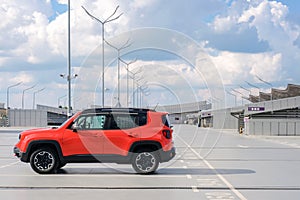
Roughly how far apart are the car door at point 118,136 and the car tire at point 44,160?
153 cm

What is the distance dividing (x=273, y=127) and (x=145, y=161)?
46726 mm

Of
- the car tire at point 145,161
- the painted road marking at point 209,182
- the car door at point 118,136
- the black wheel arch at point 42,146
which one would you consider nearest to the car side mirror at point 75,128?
the black wheel arch at point 42,146

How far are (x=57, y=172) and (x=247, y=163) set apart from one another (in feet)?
24.6

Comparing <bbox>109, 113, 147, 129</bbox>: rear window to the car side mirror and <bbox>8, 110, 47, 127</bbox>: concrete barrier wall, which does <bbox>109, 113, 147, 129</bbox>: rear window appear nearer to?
the car side mirror

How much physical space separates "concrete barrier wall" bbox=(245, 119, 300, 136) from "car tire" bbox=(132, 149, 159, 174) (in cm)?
4411

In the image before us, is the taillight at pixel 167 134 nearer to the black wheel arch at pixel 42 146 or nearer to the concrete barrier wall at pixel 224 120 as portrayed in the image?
the black wheel arch at pixel 42 146

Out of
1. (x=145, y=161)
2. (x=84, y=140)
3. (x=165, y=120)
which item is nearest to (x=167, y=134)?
(x=165, y=120)

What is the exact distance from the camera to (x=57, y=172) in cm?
1535

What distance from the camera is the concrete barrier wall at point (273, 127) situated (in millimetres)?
58159

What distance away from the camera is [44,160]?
Result: 1513 cm

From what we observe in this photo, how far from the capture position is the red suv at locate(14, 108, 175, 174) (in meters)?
15.0

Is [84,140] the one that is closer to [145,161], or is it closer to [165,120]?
[145,161]

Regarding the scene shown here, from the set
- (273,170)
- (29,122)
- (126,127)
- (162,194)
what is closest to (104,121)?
(126,127)

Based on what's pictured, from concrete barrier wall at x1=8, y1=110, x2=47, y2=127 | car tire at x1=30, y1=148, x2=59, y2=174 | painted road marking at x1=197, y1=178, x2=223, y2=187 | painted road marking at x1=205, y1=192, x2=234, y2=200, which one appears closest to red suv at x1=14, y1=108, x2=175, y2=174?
car tire at x1=30, y1=148, x2=59, y2=174
